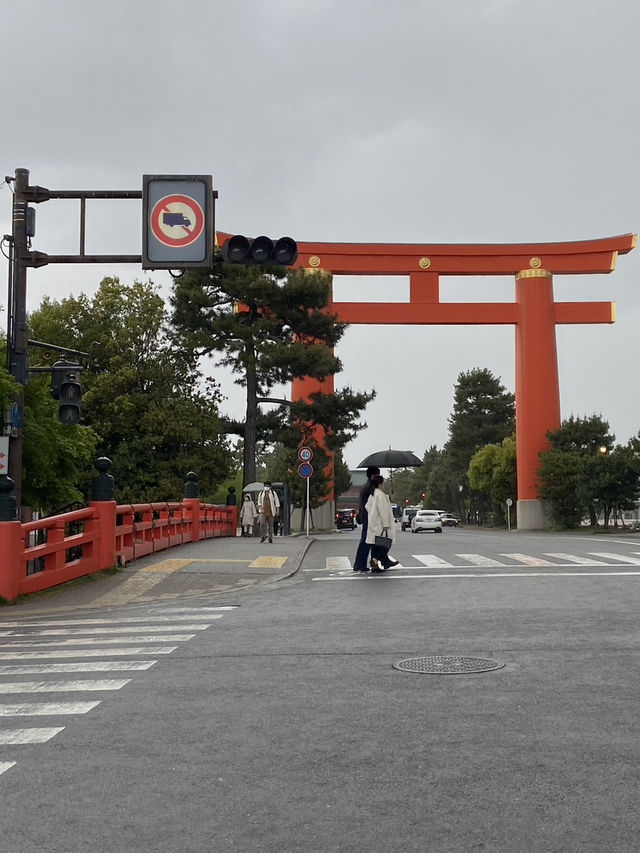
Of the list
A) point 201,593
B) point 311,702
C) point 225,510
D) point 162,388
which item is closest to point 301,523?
point 162,388

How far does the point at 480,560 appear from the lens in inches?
678

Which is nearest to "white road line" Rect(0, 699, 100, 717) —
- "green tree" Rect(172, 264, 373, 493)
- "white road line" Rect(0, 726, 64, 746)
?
"white road line" Rect(0, 726, 64, 746)

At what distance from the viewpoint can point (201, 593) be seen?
507 inches

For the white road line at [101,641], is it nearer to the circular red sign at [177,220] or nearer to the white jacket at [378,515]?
the white jacket at [378,515]

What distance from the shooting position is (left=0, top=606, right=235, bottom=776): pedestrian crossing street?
5.58 meters

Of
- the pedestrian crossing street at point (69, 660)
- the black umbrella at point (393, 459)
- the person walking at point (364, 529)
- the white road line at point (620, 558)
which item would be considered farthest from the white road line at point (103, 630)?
the black umbrella at point (393, 459)

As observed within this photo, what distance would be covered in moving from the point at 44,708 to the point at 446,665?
292 centimetres

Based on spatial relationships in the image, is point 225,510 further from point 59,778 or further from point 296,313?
point 59,778

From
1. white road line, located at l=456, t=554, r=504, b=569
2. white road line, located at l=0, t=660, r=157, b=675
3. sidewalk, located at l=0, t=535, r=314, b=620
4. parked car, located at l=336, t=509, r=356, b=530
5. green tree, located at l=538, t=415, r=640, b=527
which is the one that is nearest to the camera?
white road line, located at l=0, t=660, r=157, b=675

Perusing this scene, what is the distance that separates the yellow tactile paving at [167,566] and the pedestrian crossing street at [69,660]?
3.98 meters

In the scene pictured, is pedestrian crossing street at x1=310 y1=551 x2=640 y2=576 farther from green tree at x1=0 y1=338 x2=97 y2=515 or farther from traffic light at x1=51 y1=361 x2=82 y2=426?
green tree at x1=0 y1=338 x2=97 y2=515

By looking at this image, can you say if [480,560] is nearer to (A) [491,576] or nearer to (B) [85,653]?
(A) [491,576]

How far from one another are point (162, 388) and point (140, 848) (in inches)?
1553

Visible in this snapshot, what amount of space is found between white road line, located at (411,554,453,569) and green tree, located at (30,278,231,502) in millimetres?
22252
